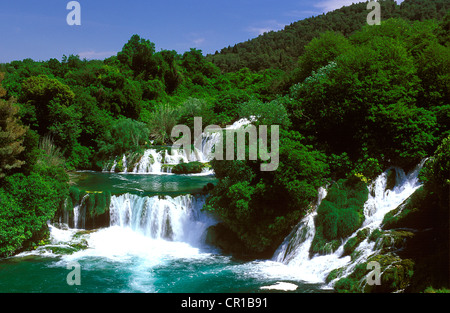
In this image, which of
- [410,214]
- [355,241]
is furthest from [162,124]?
[410,214]

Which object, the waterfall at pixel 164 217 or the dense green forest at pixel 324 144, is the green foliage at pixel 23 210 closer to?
the dense green forest at pixel 324 144

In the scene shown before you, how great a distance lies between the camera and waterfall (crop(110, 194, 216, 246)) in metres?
18.5

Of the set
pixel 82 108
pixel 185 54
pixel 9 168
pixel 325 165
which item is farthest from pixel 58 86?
pixel 185 54

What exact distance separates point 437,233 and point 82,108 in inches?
1026

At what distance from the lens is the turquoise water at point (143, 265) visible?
1329cm

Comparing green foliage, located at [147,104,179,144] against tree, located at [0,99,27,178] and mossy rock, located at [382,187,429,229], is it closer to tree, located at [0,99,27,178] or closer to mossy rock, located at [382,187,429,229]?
tree, located at [0,99,27,178]

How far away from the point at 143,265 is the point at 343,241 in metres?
7.56

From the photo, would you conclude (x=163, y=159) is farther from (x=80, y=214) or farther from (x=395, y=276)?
(x=395, y=276)

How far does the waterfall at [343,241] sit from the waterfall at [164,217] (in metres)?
4.32

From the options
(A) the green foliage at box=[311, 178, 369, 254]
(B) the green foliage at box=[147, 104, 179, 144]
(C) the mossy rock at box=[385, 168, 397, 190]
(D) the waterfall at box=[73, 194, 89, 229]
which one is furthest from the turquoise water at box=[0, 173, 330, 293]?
(B) the green foliage at box=[147, 104, 179, 144]

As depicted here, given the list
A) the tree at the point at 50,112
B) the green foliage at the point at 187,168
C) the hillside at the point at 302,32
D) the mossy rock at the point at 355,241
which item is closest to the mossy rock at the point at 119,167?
the tree at the point at 50,112

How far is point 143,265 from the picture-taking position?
1542 centimetres

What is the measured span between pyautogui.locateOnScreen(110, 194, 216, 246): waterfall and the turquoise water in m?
0.05
